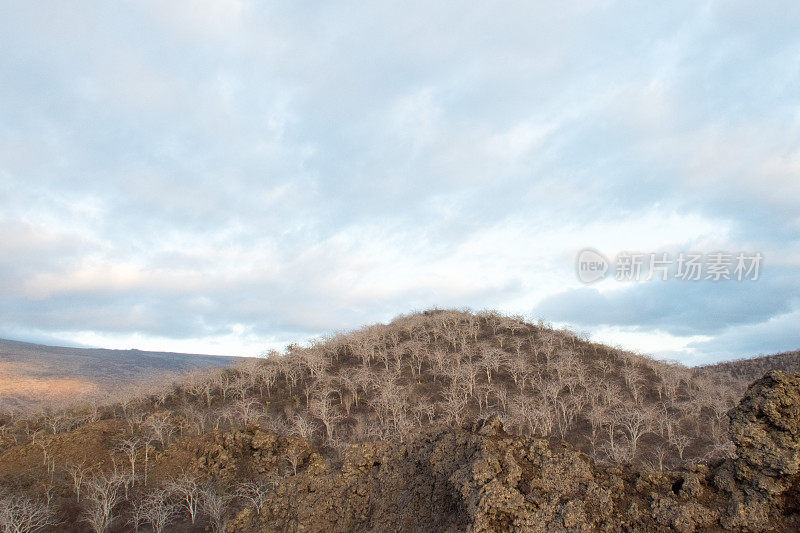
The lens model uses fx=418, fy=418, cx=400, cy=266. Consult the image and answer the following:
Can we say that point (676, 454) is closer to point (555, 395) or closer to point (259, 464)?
point (555, 395)

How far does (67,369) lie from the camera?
114938 millimetres

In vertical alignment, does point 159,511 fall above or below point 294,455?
below

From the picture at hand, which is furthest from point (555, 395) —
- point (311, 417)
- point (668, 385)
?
point (311, 417)

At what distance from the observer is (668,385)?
153ft

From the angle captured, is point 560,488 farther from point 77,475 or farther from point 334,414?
point 334,414

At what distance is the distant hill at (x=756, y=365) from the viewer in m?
76.9

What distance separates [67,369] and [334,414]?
112506mm

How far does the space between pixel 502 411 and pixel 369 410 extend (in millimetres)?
13614

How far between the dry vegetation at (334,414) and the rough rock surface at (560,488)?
3.31ft

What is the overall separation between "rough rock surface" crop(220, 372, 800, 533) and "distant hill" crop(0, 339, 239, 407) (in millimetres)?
63848

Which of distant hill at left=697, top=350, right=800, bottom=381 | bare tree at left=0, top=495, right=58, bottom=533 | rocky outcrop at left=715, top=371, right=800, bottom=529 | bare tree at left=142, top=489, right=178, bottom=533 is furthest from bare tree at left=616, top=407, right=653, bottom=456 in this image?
distant hill at left=697, top=350, right=800, bottom=381

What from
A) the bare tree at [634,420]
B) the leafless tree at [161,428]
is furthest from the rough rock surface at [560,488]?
the bare tree at [634,420]

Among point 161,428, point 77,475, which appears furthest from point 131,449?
point 161,428

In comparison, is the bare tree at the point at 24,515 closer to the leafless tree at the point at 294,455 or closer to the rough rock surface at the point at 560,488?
the leafless tree at the point at 294,455
